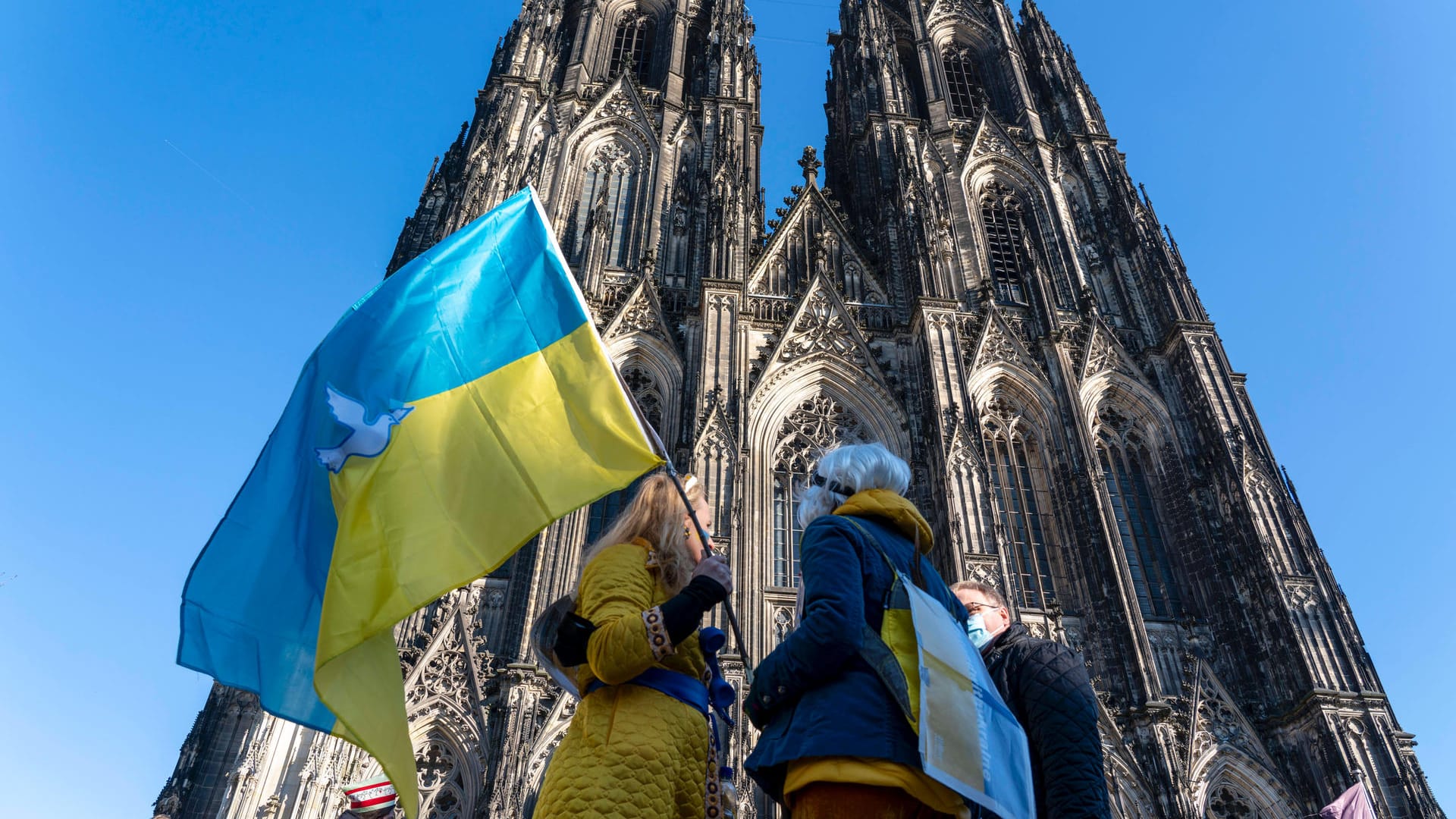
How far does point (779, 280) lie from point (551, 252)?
15363 mm

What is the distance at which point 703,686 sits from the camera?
343cm

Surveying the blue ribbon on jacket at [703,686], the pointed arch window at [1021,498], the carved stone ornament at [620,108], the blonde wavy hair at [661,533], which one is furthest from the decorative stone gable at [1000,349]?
the blue ribbon on jacket at [703,686]

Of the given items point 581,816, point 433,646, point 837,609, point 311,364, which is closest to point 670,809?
point 581,816

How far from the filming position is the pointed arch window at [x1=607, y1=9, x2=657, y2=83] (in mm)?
25812

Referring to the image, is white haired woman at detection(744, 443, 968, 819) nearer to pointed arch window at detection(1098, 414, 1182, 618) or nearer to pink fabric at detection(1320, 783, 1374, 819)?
pink fabric at detection(1320, 783, 1374, 819)

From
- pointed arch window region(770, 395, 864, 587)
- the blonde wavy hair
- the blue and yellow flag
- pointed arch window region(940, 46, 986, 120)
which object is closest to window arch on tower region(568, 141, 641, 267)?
pointed arch window region(770, 395, 864, 587)

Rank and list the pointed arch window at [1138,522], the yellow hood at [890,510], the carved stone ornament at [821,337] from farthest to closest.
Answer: the carved stone ornament at [821,337] → the pointed arch window at [1138,522] → the yellow hood at [890,510]

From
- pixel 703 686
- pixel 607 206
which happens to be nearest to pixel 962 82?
pixel 607 206

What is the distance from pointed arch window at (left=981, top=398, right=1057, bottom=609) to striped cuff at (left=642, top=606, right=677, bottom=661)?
13.2 m

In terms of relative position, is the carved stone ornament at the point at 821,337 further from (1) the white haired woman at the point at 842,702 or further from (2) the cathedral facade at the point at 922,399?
(1) the white haired woman at the point at 842,702

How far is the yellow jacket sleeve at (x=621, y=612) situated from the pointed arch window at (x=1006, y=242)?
59.5 ft

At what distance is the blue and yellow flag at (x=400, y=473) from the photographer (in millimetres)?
3826

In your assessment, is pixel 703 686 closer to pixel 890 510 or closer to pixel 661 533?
pixel 661 533

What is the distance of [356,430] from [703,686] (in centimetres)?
223
